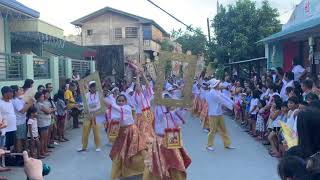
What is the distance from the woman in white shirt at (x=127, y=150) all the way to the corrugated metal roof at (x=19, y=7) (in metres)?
7.53

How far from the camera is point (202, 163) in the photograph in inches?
381

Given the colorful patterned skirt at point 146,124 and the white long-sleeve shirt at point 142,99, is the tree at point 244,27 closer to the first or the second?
the white long-sleeve shirt at point 142,99

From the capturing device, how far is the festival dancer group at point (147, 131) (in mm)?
7207

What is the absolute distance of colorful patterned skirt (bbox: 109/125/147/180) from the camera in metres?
8.37

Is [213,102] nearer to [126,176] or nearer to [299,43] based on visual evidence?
[126,176]

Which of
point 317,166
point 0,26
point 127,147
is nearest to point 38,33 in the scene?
point 0,26

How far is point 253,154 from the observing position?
1049 cm

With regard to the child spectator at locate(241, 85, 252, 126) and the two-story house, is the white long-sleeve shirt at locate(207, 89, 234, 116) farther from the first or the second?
the two-story house

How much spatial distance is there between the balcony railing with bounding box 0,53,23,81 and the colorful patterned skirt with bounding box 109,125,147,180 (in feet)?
19.6

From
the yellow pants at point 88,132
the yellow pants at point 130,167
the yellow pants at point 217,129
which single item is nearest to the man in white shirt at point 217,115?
the yellow pants at point 217,129

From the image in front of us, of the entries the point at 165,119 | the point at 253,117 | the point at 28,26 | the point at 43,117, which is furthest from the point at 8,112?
the point at 28,26

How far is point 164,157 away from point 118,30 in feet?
132

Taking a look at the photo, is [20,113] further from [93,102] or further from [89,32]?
[89,32]

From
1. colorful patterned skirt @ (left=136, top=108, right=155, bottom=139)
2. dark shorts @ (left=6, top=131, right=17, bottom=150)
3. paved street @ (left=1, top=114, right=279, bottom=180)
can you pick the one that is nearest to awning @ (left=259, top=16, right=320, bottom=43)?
paved street @ (left=1, top=114, right=279, bottom=180)
